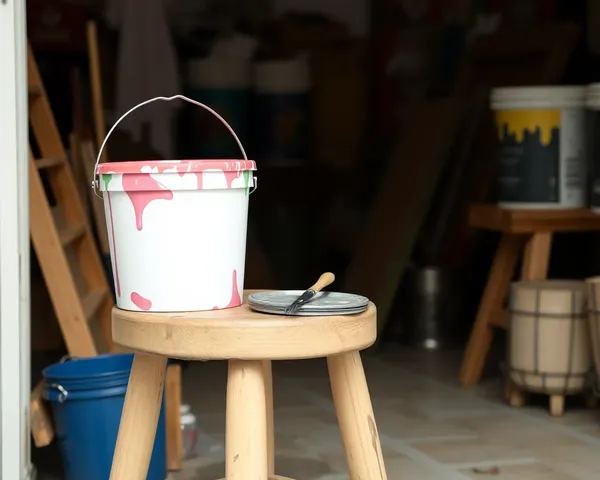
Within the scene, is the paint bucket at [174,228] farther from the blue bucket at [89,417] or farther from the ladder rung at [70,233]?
the ladder rung at [70,233]

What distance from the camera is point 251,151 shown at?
5090 mm

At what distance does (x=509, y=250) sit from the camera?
393 cm

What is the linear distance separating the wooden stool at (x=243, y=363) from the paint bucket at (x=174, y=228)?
4 centimetres

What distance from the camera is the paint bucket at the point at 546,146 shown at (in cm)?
371

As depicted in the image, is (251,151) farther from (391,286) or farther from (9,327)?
(9,327)

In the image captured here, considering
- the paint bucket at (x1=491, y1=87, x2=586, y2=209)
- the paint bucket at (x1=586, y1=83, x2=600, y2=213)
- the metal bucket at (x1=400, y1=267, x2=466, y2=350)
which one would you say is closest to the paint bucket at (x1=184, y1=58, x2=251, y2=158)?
the metal bucket at (x1=400, y1=267, x2=466, y2=350)

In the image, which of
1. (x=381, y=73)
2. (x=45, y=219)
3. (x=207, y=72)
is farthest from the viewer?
(x=381, y=73)

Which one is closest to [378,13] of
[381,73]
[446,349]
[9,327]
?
[381,73]

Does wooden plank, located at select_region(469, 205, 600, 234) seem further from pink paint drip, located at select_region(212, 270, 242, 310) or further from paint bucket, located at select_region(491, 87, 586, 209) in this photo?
pink paint drip, located at select_region(212, 270, 242, 310)

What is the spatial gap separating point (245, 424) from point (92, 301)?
1529 millimetres

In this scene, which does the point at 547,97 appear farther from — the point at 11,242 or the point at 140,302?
the point at 140,302

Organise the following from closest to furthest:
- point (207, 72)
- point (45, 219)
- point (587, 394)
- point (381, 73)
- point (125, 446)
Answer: point (125, 446) < point (45, 219) < point (587, 394) < point (207, 72) < point (381, 73)

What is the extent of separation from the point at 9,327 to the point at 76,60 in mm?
2496

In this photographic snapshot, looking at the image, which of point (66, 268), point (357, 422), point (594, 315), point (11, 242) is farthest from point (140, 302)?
point (594, 315)
